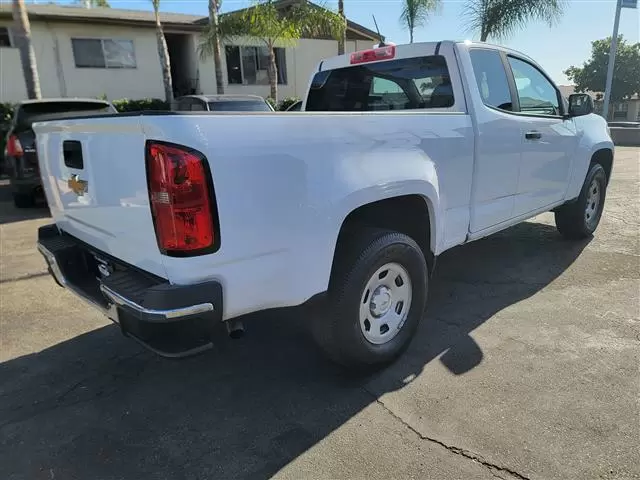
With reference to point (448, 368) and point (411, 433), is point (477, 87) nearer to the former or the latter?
point (448, 368)

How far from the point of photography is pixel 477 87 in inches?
149

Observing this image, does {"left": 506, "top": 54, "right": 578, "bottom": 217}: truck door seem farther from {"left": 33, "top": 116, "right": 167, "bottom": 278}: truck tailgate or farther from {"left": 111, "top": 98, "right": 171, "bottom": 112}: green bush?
{"left": 111, "top": 98, "right": 171, "bottom": 112}: green bush

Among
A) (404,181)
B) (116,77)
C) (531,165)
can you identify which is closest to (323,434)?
(404,181)

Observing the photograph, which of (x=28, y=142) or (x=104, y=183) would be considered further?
(x=28, y=142)

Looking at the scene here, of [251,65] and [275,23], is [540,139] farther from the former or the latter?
[251,65]

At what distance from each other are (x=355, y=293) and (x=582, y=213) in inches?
155

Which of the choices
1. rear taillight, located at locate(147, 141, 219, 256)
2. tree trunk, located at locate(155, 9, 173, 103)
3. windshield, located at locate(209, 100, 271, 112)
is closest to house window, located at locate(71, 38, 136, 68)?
tree trunk, located at locate(155, 9, 173, 103)

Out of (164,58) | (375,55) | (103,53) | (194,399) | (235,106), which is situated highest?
(103,53)

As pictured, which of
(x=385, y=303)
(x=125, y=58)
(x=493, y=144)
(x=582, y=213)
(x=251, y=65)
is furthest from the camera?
(x=251, y=65)

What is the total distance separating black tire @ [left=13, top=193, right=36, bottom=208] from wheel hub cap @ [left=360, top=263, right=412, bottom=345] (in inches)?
306

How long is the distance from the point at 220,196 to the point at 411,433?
1.57 meters

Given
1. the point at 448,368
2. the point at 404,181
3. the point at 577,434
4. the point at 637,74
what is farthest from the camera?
the point at 637,74

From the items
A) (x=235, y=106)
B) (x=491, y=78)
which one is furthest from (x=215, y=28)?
(x=491, y=78)

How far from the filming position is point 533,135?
4297 millimetres
